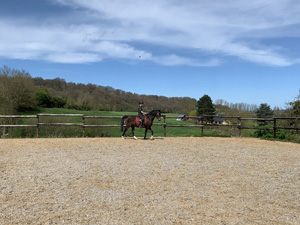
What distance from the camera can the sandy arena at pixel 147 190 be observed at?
12.4 feet

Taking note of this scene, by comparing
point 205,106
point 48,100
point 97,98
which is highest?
point 97,98

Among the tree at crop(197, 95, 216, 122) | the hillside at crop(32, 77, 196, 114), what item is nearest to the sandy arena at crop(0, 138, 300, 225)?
the hillside at crop(32, 77, 196, 114)

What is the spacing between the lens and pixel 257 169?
7.02m

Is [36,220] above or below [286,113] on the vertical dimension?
below

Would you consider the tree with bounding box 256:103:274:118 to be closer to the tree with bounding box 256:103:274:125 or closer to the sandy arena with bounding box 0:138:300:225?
the tree with bounding box 256:103:274:125

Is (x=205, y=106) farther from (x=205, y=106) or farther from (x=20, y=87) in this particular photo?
(x=20, y=87)

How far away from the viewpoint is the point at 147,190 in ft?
16.4

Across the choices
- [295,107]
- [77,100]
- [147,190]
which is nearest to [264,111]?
[295,107]

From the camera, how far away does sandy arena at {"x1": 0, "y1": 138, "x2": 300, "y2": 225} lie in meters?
3.78

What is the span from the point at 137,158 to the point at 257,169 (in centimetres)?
380

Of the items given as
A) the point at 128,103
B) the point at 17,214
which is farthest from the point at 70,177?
the point at 128,103

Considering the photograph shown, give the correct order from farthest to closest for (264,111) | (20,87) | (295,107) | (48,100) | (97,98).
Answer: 1. (97,98)
2. (264,111)
3. (48,100)
4. (20,87)
5. (295,107)

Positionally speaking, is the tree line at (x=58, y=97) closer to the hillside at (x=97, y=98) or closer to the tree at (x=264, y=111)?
the hillside at (x=97, y=98)

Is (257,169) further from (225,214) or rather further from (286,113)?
(286,113)
